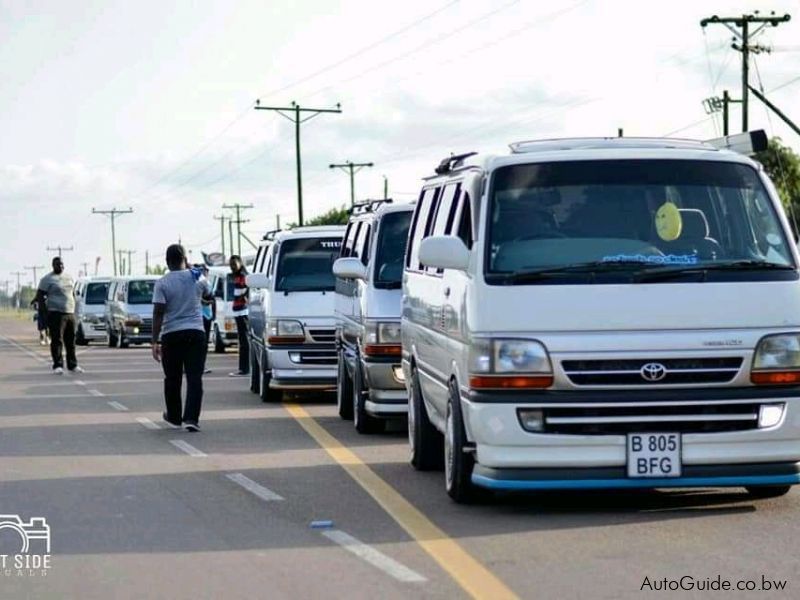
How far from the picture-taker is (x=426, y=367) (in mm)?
12766

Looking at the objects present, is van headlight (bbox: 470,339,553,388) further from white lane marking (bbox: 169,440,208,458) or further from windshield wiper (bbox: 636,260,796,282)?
white lane marking (bbox: 169,440,208,458)

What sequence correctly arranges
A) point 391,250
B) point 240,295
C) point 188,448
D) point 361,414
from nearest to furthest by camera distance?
point 188,448, point 361,414, point 391,250, point 240,295

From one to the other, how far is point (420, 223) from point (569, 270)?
3361 mm

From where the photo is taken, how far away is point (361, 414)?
16.6m

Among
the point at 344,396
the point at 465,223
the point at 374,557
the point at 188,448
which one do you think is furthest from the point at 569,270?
the point at 344,396

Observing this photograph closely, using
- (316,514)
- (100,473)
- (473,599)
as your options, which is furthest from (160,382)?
(473,599)

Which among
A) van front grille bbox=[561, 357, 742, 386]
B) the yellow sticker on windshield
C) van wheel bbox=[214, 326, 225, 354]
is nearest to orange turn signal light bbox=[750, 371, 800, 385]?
van front grille bbox=[561, 357, 742, 386]

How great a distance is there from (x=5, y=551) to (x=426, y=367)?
391 cm

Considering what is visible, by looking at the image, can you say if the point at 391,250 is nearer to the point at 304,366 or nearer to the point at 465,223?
the point at 304,366

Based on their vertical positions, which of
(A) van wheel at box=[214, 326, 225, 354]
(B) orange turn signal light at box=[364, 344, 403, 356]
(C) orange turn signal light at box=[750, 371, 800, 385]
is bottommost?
(A) van wheel at box=[214, 326, 225, 354]

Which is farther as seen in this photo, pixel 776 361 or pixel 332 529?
pixel 776 361

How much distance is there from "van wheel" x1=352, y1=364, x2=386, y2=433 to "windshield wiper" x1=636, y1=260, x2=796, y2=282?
630 centimetres

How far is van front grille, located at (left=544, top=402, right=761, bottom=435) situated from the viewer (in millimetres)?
10305

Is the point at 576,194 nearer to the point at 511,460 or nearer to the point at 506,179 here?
the point at 506,179
